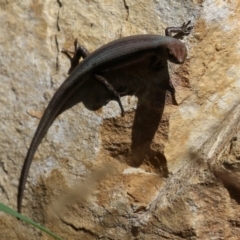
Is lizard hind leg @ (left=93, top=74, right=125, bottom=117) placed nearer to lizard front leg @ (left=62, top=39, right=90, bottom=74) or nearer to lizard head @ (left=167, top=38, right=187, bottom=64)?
lizard front leg @ (left=62, top=39, right=90, bottom=74)

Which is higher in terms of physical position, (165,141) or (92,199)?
(165,141)

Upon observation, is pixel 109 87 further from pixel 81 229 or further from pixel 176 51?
pixel 81 229

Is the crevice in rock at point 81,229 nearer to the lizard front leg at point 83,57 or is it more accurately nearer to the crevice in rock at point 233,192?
the lizard front leg at point 83,57

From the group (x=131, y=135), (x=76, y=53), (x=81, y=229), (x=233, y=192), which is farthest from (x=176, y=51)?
(x=81, y=229)

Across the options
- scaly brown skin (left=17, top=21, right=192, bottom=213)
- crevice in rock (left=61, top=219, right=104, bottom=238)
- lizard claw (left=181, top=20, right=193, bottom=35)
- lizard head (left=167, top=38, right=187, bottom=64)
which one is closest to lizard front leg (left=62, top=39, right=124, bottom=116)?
scaly brown skin (left=17, top=21, right=192, bottom=213)

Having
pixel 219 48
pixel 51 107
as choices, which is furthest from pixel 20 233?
pixel 219 48

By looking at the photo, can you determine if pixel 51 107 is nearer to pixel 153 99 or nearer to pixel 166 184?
pixel 153 99
